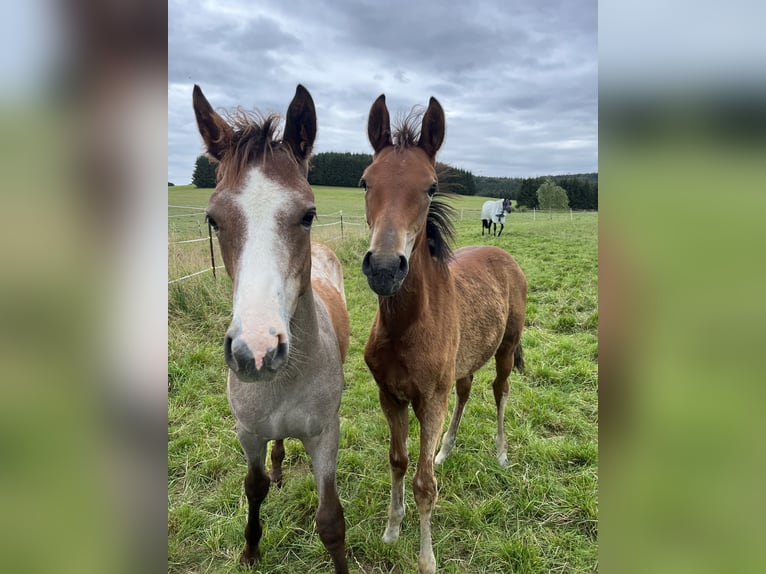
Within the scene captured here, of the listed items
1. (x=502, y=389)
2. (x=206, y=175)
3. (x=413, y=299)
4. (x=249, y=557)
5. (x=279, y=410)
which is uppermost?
(x=206, y=175)

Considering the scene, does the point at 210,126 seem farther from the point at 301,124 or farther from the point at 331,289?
the point at 331,289

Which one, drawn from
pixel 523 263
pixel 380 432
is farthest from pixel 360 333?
pixel 523 263

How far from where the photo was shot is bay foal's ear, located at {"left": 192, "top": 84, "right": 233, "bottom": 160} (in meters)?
1.92

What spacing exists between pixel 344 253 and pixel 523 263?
5.26m

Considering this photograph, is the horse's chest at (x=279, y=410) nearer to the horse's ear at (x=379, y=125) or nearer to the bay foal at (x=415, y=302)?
the bay foal at (x=415, y=302)

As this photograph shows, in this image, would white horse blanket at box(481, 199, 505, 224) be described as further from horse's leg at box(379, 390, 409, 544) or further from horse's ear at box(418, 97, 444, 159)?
horse's leg at box(379, 390, 409, 544)

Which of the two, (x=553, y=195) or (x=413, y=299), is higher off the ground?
(x=553, y=195)

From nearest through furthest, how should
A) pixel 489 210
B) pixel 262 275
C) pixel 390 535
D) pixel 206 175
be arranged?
pixel 262 275, pixel 390 535, pixel 206 175, pixel 489 210

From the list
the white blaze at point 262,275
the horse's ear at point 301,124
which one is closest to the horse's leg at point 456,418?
the white blaze at point 262,275

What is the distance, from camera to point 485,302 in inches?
Result: 135

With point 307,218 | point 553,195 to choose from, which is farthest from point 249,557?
point 553,195

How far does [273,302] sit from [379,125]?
5.42ft
